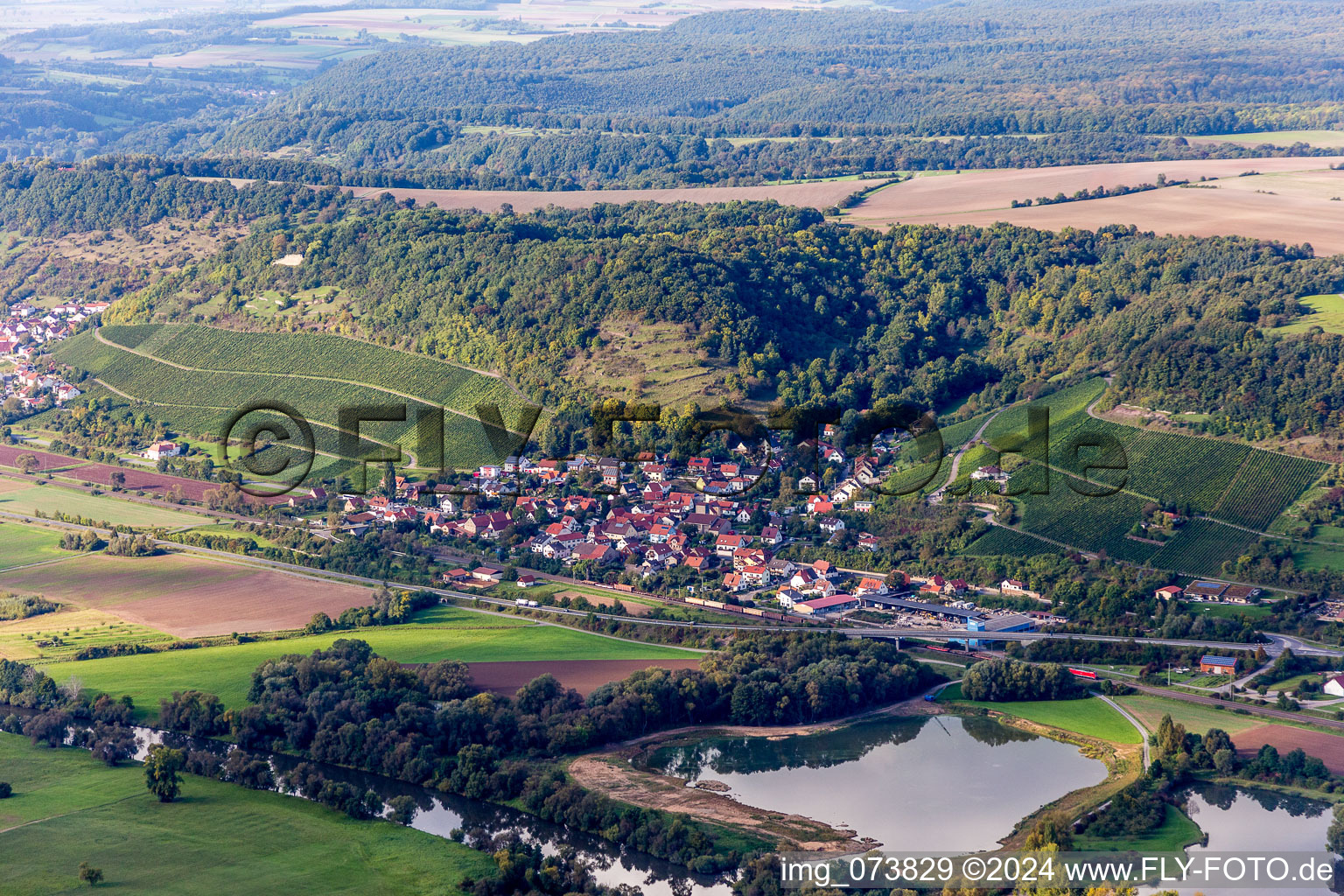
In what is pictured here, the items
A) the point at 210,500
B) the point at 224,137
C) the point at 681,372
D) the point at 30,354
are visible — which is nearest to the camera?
the point at 210,500

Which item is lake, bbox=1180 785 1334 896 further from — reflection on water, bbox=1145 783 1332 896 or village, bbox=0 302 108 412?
village, bbox=0 302 108 412

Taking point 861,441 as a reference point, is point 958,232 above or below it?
above

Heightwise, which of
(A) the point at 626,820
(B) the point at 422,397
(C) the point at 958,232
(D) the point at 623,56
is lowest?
(A) the point at 626,820

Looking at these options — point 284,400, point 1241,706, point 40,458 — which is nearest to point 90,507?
point 40,458

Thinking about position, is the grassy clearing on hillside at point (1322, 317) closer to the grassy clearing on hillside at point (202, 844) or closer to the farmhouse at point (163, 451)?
the grassy clearing on hillside at point (202, 844)

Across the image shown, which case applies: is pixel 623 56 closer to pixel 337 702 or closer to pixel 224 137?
pixel 224 137

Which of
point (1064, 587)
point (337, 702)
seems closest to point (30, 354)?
point (337, 702)

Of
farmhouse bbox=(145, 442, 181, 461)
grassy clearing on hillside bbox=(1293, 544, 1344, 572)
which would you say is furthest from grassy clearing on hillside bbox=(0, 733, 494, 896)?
farmhouse bbox=(145, 442, 181, 461)
